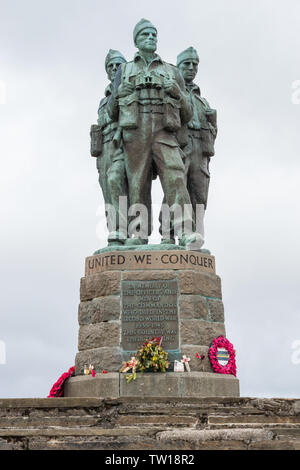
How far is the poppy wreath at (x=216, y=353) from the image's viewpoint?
10578 mm

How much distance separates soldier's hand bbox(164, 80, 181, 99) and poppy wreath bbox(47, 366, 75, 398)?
503 centimetres

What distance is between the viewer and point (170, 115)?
38.3ft

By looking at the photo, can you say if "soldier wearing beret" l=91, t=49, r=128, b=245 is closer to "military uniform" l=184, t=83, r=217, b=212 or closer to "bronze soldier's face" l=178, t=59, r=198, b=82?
"bronze soldier's face" l=178, t=59, r=198, b=82

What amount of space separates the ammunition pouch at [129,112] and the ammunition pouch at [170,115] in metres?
0.51

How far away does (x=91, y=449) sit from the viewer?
288 inches

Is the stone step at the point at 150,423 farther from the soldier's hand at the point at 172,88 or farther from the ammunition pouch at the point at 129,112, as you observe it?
the soldier's hand at the point at 172,88

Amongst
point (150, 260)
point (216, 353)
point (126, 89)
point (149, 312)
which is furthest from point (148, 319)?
point (126, 89)

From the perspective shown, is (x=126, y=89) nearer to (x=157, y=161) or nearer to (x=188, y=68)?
(x=157, y=161)

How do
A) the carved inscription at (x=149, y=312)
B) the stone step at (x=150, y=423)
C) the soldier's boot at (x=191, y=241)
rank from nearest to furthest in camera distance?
the stone step at (x=150, y=423), the carved inscription at (x=149, y=312), the soldier's boot at (x=191, y=241)

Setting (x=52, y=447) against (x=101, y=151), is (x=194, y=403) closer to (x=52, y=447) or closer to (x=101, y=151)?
(x=52, y=447)

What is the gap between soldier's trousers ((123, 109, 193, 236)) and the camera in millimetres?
11688


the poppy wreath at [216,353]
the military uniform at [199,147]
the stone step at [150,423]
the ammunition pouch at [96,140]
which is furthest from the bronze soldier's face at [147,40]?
the stone step at [150,423]

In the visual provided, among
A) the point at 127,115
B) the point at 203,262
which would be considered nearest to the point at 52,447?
the point at 203,262

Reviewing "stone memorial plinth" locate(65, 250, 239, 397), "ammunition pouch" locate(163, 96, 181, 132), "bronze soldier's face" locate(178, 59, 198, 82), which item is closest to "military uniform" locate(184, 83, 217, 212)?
"bronze soldier's face" locate(178, 59, 198, 82)
